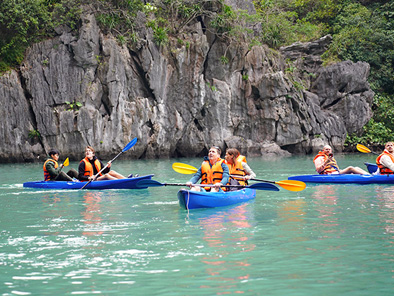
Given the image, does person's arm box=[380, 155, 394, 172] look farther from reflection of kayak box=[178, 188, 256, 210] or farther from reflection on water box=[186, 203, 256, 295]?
reflection on water box=[186, 203, 256, 295]

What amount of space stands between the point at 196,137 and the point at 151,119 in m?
3.10

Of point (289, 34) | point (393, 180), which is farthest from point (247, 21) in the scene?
point (393, 180)

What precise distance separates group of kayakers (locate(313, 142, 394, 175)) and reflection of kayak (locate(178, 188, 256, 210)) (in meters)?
4.33

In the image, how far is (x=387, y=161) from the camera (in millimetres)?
12188

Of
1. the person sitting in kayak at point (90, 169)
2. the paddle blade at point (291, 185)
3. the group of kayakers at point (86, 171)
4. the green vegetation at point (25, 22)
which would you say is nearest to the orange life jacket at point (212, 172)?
the paddle blade at point (291, 185)

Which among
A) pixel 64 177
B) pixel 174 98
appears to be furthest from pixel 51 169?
pixel 174 98

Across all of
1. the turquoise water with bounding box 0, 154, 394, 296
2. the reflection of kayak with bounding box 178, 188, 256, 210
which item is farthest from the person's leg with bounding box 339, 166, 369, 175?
the reflection of kayak with bounding box 178, 188, 256, 210

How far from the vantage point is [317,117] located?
30141 millimetres

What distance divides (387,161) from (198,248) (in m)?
8.00

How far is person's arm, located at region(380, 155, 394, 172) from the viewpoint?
39.7ft

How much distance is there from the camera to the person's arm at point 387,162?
476 inches

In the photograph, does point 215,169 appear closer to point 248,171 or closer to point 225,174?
point 225,174

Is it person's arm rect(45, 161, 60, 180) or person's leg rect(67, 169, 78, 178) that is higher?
person's arm rect(45, 161, 60, 180)

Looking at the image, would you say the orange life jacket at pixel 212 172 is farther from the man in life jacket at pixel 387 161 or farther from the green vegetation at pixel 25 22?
the green vegetation at pixel 25 22
